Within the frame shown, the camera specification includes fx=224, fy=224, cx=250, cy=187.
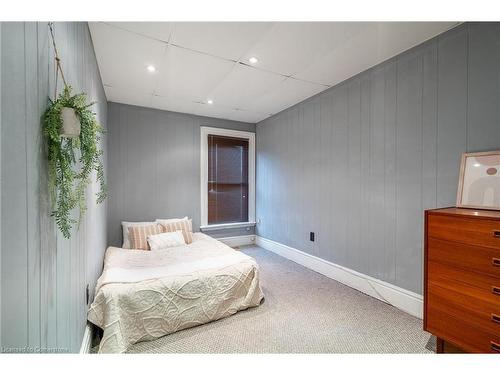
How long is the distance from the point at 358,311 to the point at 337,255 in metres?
0.78

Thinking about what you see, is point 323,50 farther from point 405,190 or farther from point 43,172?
point 43,172

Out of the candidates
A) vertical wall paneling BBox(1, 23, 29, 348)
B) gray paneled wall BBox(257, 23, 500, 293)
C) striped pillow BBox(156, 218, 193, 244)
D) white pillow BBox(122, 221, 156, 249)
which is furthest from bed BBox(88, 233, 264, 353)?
gray paneled wall BBox(257, 23, 500, 293)

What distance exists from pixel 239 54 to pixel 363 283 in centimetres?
279

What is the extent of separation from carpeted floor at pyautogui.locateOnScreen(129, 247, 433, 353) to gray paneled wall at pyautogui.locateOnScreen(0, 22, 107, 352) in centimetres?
99

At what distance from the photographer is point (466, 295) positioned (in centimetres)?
142

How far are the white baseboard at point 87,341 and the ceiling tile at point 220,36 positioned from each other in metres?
2.41

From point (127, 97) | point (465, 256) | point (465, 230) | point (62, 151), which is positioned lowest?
point (465, 256)

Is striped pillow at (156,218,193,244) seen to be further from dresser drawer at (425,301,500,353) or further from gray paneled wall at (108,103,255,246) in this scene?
dresser drawer at (425,301,500,353)

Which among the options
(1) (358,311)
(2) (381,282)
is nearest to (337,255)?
(2) (381,282)

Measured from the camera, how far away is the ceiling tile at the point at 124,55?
6.21ft

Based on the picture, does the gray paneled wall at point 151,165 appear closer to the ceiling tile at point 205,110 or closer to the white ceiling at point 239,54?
the ceiling tile at point 205,110

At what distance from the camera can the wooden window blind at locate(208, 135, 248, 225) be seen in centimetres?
417

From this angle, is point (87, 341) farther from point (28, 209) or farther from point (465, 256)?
point (465, 256)

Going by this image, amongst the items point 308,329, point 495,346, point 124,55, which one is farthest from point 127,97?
point 495,346
